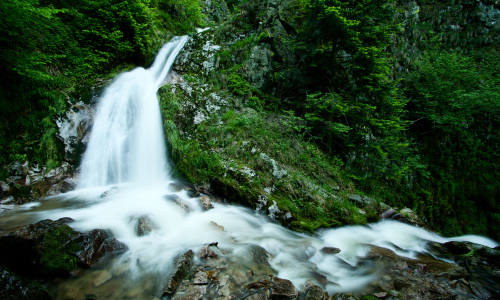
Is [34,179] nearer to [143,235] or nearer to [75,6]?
[143,235]

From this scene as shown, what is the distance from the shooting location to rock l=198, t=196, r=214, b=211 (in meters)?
5.41

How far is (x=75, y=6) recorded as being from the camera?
27.3ft

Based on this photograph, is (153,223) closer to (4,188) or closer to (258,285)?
(258,285)

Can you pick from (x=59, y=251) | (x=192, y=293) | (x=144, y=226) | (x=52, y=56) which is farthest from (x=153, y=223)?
(x=52, y=56)

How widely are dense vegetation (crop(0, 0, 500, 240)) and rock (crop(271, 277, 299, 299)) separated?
89.4 inches

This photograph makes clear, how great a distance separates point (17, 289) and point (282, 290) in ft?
9.76

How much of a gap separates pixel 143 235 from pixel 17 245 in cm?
167

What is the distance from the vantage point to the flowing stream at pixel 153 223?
348 cm

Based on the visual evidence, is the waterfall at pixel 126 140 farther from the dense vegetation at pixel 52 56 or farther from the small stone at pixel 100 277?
the small stone at pixel 100 277

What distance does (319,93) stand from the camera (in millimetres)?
7961

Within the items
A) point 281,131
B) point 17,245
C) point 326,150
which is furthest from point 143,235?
point 326,150

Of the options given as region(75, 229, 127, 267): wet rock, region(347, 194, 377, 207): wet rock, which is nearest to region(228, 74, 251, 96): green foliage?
region(347, 194, 377, 207): wet rock

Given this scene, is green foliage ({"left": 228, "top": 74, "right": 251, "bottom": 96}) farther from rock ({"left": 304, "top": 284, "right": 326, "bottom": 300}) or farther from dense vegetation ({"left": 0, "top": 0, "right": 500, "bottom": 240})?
rock ({"left": 304, "top": 284, "right": 326, "bottom": 300})

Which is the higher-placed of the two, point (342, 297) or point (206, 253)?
point (206, 253)
